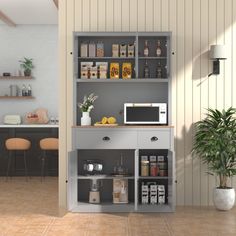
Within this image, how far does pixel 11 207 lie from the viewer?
6461 mm

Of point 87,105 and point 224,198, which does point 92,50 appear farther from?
point 224,198

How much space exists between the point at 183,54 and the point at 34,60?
4.40m

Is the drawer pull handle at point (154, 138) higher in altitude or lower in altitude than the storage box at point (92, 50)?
lower

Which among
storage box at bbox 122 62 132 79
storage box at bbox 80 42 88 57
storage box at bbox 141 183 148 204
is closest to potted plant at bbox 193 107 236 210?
storage box at bbox 141 183 148 204

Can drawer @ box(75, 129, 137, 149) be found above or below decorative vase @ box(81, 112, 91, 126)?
below

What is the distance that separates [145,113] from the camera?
631 cm

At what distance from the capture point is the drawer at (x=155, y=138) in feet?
20.0

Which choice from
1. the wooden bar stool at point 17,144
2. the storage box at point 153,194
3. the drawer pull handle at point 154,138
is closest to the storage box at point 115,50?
the drawer pull handle at point 154,138

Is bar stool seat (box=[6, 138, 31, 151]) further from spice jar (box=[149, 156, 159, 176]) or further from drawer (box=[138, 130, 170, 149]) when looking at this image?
drawer (box=[138, 130, 170, 149])

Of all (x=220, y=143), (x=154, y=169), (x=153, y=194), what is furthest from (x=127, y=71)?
(x=153, y=194)

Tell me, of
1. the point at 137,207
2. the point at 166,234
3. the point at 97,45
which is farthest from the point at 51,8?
the point at 166,234

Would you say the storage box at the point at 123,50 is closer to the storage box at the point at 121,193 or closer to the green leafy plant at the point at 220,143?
the green leafy plant at the point at 220,143

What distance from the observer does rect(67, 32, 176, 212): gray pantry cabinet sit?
240 inches

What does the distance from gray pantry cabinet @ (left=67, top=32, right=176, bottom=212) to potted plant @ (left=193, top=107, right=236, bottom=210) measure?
0.40 meters
